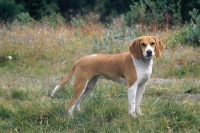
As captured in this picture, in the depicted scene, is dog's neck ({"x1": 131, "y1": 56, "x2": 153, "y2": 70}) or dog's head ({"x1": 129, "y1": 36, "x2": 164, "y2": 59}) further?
dog's neck ({"x1": 131, "y1": 56, "x2": 153, "y2": 70})

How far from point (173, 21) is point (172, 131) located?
12303mm

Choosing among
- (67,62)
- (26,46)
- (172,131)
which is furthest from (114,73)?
(26,46)

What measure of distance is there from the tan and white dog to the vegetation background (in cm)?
21

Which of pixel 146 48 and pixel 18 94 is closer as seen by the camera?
pixel 146 48

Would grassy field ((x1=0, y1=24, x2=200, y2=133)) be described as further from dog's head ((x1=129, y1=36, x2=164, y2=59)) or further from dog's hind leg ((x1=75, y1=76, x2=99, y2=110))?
dog's head ((x1=129, y1=36, x2=164, y2=59))

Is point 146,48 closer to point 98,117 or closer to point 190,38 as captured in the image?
point 98,117

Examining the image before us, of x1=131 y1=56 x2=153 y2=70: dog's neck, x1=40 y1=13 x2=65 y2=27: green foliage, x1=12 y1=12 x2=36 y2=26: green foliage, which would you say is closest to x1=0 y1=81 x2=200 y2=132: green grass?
x1=131 y1=56 x2=153 y2=70: dog's neck

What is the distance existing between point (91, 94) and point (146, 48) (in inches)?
57.5

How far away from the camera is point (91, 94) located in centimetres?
739

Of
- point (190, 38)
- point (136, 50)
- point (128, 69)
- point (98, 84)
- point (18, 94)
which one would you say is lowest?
point (190, 38)

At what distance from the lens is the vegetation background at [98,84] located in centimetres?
625

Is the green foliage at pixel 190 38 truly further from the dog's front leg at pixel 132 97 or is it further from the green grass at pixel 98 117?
the dog's front leg at pixel 132 97

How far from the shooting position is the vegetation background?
20.5 ft

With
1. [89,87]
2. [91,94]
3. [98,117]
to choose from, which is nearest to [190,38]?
[91,94]
